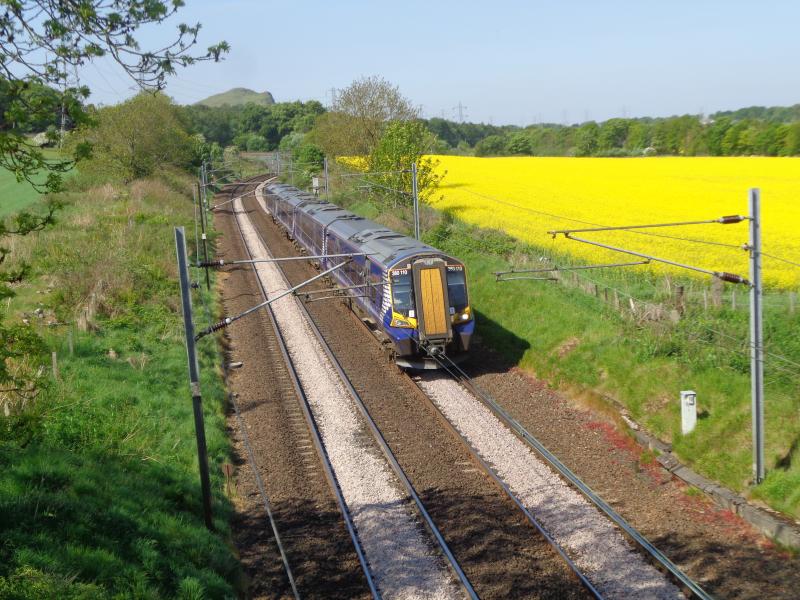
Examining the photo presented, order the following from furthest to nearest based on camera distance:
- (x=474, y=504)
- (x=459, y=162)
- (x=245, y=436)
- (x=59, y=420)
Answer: (x=459, y=162) < (x=245, y=436) < (x=59, y=420) < (x=474, y=504)

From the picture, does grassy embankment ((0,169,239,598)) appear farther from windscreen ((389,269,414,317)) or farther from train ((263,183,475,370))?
windscreen ((389,269,414,317))

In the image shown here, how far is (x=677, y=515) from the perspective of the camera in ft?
40.1

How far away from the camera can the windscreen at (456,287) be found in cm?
1903

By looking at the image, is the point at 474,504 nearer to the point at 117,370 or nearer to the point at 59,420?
the point at 59,420

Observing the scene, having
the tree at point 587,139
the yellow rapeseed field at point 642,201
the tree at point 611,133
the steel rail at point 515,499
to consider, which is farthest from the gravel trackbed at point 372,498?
the tree at point 611,133

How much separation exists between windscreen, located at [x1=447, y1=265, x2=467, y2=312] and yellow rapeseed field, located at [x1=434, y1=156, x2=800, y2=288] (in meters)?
8.34

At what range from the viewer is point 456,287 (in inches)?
753

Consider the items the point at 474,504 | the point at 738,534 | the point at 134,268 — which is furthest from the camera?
the point at 134,268

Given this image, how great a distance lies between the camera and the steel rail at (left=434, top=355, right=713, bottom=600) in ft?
32.5

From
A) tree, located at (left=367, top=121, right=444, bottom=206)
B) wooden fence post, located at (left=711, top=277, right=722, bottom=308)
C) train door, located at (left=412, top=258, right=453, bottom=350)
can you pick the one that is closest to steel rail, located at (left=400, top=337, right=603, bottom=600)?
train door, located at (left=412, top=258, right=453, bottom=350)

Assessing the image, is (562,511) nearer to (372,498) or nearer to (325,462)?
(372,498)

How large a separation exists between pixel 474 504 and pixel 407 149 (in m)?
27.3

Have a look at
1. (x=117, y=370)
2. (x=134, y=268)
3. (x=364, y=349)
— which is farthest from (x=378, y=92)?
(x=117, y=370)

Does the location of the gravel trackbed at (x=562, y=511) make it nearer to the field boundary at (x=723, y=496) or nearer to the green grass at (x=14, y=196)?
the field boundary at (x=723, y=496)
